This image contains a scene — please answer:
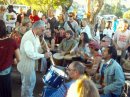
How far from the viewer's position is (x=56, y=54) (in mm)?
9195

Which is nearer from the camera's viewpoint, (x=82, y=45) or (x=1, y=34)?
(x=1, y=34)

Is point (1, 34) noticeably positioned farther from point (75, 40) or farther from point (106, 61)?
point (75, 40)

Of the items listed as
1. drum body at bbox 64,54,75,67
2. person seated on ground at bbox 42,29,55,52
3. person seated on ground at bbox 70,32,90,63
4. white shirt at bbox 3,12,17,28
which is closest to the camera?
person seated on ground at bbox 70,32,90,63

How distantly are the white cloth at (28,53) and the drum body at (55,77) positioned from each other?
0.87 metres

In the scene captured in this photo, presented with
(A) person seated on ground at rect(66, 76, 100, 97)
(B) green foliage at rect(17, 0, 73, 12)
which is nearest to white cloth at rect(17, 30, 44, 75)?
(A) person seated on ground at rect(66, 76, 100, 97)

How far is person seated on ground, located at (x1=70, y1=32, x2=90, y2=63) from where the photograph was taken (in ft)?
28.1

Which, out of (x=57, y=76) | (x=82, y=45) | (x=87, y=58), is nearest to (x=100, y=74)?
(x=57, y=76)

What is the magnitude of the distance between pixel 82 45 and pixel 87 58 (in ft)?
2.08

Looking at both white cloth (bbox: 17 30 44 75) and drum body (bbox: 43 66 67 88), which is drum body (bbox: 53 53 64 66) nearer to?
white cloth (bbox: 17 30 44 75)

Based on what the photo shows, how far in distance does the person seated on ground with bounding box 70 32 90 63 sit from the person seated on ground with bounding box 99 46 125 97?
8.98 ft

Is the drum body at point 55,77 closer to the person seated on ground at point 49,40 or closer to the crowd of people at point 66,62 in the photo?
the crowd of people at point 66,62

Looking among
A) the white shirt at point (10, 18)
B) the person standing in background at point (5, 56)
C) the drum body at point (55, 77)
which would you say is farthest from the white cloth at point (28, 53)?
the white shirt at point (10, 18)

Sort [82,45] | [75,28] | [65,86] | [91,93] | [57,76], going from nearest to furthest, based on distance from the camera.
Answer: [91,93] < [65,86] < [57,76] < [82,45] < [75,28]

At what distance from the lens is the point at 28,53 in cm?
647
